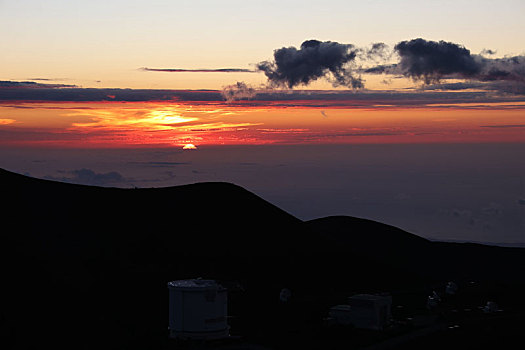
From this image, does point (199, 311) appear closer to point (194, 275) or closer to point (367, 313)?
point (367, 313)

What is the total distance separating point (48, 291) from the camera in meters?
78.5

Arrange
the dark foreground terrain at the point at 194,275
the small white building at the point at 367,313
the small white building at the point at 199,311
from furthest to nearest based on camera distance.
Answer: the small white building at the point at 367,313, the dark foreground terrain at the point at 194,275, the small white building at the point at 199,311

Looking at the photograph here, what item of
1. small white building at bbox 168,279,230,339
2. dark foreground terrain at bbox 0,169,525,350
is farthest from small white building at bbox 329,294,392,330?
small white building at bbox 168,279,230,339

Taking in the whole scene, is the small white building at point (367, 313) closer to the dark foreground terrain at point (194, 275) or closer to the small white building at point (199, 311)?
the dark foreground terrain at point (194, 275)

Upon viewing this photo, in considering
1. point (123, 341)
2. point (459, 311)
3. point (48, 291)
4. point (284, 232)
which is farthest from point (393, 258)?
point (123, 341)

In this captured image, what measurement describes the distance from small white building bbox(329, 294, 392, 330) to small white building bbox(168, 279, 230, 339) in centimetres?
1216

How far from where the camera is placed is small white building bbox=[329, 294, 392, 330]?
218ft

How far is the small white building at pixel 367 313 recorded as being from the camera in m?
66.4

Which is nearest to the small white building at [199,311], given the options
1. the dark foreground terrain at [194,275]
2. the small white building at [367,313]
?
the dark foreground terrain at [194,275]

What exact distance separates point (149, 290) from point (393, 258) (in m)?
70.9

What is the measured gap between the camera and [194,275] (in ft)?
301

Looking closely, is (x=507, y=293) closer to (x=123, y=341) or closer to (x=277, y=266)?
(x=277, y=266)

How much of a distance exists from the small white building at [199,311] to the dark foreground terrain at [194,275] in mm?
1924

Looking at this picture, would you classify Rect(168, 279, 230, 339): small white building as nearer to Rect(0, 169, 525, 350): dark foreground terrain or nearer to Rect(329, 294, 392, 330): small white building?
Rect(0, 169, 525, 350): dark foreground terrain
